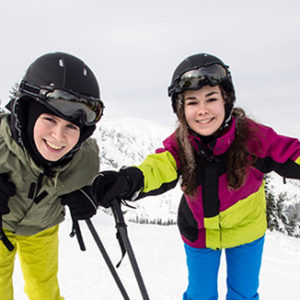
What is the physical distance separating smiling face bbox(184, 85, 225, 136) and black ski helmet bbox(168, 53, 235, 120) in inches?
3.8

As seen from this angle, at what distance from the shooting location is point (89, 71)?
6.68 feet

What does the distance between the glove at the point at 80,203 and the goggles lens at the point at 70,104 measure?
2.02ft

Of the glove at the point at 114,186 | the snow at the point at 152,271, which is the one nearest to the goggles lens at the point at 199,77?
the glove at the point at 114,186

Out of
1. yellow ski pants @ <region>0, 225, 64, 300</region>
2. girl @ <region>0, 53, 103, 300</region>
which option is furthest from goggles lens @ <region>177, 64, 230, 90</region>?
yellow ski pants @ <region>0, 225, 64, 300</region>

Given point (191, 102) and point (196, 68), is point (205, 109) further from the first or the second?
point (196, 68)

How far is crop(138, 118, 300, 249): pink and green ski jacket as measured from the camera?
75.4 inches

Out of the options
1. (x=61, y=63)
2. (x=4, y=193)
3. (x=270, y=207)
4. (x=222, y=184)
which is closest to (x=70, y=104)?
(x=61, y=63)

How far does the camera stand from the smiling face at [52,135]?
5.86ft

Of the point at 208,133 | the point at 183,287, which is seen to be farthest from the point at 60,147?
the point at 183,287

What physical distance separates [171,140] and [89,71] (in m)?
0.88

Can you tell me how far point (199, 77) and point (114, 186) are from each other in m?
1.06

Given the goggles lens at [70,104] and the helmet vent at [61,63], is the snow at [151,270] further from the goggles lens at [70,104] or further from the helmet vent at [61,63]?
the helmet vent at [61,63]

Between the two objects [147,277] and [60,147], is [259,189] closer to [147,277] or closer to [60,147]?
[60,147]

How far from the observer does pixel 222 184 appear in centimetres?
206
